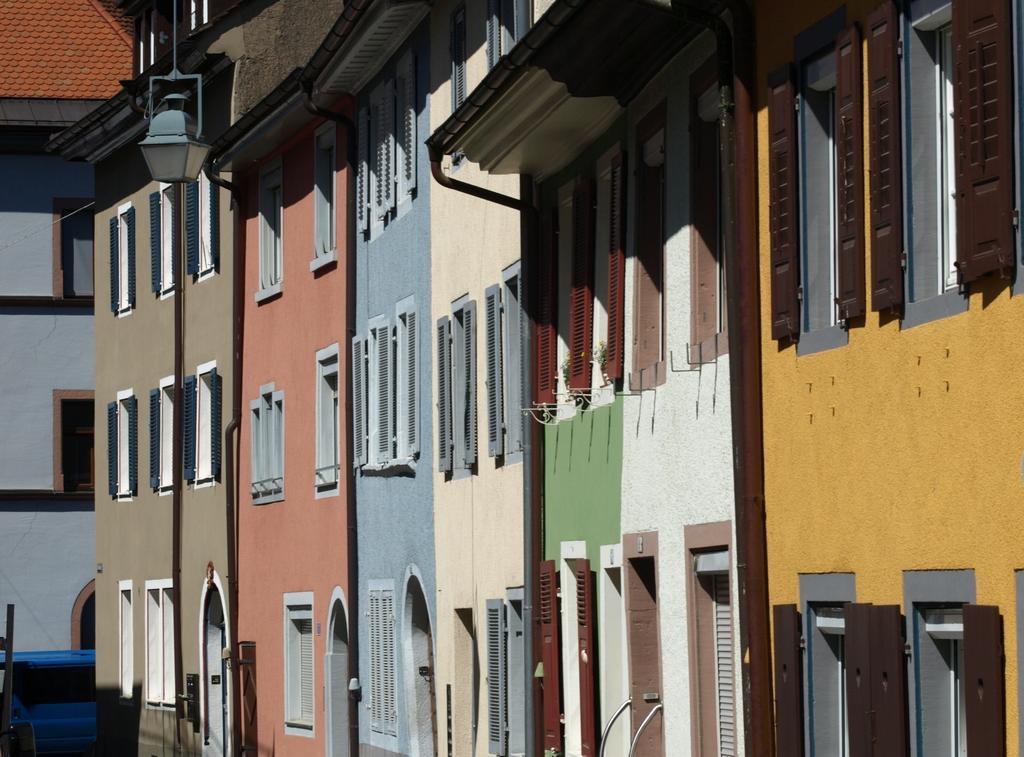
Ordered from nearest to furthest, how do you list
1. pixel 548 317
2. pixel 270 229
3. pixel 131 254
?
pixel 548 317 → pixel 270 229 → pixel 131 254

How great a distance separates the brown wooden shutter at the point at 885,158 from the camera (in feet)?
34.4

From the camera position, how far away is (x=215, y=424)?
1240 inches

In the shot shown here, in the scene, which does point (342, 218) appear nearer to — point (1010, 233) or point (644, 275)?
point (644, 275)

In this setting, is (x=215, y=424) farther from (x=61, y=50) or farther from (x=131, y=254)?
(x=61, y=50)

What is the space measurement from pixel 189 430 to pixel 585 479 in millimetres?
16691

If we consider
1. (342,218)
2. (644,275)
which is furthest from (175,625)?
(644,275)

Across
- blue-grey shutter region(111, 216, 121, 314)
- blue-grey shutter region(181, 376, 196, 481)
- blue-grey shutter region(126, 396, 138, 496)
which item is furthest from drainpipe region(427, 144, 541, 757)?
blue-grey shutter region(111, 216, 121, 314)

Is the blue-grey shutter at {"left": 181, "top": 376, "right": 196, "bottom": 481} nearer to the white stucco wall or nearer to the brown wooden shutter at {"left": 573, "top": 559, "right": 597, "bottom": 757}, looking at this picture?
the brown wooden shutter at {"left": 573, "top": 559, "right": 597, "bottom": 757}

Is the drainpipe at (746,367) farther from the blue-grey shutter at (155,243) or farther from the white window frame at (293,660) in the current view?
the blue-grey shutter at (155,243)

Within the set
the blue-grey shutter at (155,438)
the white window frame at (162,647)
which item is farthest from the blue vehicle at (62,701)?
the blue-grey shutter at (155,438)

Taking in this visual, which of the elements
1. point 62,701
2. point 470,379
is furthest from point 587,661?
point 62,701

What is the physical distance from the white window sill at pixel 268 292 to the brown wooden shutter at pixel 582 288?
12.2m

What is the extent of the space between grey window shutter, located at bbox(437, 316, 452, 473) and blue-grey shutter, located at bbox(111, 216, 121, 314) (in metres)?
15.5

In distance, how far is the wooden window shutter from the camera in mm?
11008
